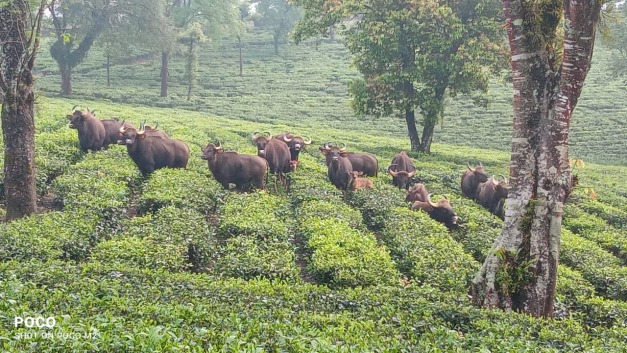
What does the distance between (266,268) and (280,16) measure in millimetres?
70758

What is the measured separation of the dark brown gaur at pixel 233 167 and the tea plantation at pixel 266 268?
1.33 feet

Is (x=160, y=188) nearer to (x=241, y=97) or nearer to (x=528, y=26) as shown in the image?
(x=528, y=26)

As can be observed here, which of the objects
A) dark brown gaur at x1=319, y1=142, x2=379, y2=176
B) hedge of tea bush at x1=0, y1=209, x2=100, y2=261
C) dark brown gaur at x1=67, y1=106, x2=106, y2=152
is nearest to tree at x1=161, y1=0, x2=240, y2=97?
dark brown gaur at x1=67, y1=106, x2=106, y2=152

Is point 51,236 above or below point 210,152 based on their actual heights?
below

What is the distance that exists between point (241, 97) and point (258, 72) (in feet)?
40.5

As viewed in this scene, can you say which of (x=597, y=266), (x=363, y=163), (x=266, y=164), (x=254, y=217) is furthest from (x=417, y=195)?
(x=254, y=217)

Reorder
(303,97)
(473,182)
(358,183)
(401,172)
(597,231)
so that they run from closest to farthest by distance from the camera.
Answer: (597,231)
(358,183)
(473,182)
(401,172)
(303,97)

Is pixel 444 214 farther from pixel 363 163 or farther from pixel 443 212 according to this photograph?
pixel 363 163

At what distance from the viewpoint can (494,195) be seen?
1783 cm

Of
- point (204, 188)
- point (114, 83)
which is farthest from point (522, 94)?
point (114, 83)

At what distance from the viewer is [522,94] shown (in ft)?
28.7

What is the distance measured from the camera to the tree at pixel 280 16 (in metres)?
76.2

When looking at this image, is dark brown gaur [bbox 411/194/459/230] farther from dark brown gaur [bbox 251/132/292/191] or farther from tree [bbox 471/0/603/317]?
tree [bbox 471/0/603/317]

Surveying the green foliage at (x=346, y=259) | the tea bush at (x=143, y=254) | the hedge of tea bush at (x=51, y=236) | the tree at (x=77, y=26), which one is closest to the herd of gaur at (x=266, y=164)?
the green foliage at (x=346, y=259)
